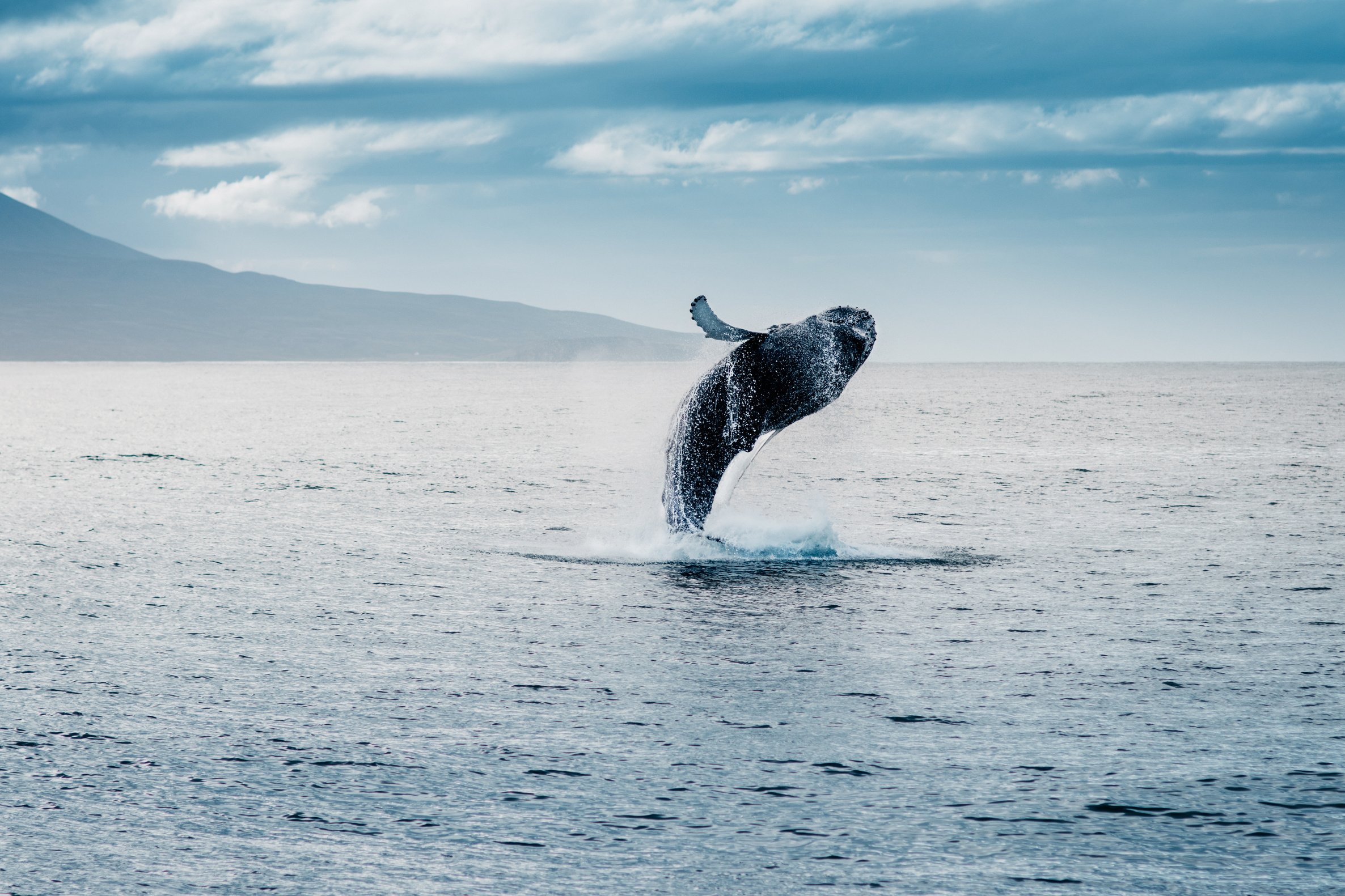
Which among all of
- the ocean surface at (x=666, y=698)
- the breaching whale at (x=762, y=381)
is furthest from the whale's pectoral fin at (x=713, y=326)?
the ocean surface at (x=666, y=698)

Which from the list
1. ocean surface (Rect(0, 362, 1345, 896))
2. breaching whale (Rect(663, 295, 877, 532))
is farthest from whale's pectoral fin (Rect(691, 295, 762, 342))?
ocean surface (Rect(0, 362, 1345, 896))

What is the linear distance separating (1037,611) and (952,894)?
9330 mm

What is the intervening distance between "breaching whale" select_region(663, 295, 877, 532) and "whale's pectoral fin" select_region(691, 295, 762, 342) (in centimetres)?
1

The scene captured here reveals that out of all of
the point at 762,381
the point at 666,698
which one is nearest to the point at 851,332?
the point at 762,381

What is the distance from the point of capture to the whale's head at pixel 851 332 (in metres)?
19.1

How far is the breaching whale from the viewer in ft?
62.8

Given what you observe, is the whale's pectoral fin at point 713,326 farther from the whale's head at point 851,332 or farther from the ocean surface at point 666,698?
the ocean surface at point 666,698

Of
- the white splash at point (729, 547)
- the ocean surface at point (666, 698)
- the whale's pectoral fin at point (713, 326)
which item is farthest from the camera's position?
the white splash at point (729, 547)

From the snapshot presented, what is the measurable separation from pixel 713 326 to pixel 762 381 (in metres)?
1.09

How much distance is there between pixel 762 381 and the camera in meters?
19.5

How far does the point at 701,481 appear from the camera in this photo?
20.9 metres

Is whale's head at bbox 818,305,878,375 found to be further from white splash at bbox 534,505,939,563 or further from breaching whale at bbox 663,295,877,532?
white splash at bbox 534,505,939,563

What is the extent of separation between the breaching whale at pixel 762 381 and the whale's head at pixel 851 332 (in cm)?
1

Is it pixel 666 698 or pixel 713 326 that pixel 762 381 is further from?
pixel 666 698
